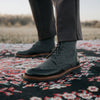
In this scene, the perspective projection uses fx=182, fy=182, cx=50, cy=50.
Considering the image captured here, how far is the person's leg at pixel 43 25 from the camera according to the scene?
189 centimetres

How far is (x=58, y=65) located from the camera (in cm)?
130

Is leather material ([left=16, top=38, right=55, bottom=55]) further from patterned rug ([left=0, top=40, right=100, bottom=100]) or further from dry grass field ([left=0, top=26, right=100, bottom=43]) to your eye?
dry grass field ([left=0, top=26, right=100, bottom=43])

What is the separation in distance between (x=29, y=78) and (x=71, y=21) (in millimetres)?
503

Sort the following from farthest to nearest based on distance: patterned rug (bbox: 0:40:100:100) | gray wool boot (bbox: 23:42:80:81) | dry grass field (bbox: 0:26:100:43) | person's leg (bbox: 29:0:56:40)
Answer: dry grass field (bbox: 0:26:100:43), person's leg (bbox: 29:0:56:40), gray wool boot (bbox: 23:42:80:81), patterned rug (bbox: 0:40:100:100)

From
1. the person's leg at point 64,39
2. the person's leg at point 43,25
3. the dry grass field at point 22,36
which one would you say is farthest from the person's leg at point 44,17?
the dry grass field at point 22,36

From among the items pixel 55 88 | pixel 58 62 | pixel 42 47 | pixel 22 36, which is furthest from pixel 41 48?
pixel 22 36

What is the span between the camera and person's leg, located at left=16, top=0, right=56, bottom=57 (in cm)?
189

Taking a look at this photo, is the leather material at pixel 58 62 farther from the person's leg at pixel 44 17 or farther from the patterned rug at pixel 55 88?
the person's leg at pixel 44 17

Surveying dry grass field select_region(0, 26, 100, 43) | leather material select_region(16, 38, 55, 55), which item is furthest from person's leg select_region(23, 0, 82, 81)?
dry grass field select_region(0, 26, 100, 43)

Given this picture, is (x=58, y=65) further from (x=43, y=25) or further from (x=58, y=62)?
(x=43, y=25)

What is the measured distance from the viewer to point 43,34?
201 cm

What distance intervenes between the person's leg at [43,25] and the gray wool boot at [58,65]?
0.66 m

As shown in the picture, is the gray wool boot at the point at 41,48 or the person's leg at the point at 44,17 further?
the gray wool boot at the point at 41,48

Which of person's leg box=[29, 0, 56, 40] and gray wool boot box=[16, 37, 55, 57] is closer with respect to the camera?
person's leg box=[29, 0, 56, 40]
